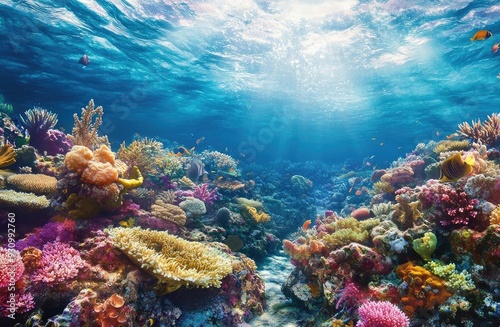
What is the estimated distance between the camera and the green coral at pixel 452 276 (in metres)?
3.22

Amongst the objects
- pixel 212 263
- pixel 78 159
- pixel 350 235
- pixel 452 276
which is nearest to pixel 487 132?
pixel 350 235

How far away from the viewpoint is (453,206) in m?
4.16

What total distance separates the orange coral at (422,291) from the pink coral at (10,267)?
4.75 m

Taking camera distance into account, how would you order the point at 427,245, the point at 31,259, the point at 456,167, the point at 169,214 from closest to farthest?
the point at 31,259, the point at 427,245, the point at 456,167, the point at 169,214

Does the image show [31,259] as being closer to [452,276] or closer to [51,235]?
[51,235]

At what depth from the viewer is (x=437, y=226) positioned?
4219 mm

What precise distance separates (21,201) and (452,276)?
22.5 ft

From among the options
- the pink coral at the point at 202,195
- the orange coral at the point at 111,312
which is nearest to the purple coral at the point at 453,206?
the orange coral at the point at 111,312

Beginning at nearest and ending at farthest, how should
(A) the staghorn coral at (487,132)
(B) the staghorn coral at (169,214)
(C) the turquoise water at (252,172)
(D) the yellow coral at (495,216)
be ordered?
1. (D) the yellow coral at (495,216)
2. (C) the turquoise water at (252,172)
3. (B) the staghorn coral at (169,214)
4. (A) the staghorn coral at (487,132)

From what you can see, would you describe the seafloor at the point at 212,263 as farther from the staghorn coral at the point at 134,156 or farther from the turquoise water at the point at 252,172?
the staghorn coral at the point at 134,156

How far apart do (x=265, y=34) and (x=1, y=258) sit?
56.8 feet

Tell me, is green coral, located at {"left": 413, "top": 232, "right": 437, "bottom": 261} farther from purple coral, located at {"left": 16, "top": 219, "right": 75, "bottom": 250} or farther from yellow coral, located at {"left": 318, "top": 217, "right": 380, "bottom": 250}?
purple coral, located at {"left": 16, "top": 219, "right": 75, "bottom": 250}

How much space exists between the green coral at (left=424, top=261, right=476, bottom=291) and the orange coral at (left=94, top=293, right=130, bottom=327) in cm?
395

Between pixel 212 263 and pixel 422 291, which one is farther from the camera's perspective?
pixel 212 263
